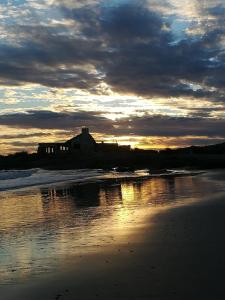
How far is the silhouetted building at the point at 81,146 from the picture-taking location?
324 feet

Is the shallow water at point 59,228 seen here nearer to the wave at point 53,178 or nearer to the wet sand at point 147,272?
the wet sand at point 147,272

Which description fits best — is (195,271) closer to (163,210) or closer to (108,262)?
(108,262)

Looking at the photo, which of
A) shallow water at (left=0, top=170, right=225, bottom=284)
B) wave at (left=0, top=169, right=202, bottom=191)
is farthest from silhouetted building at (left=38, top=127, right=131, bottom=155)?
shallow water at (left=0, top=170, right=225, bottom=284)

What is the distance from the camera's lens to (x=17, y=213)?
16.9m

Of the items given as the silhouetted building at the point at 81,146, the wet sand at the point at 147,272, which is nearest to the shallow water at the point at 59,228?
the wet sand at the point at 147,272

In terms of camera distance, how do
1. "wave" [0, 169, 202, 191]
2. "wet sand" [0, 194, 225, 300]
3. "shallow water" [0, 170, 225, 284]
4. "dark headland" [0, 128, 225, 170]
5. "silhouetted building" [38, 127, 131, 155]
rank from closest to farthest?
"wet sand" [0, 194, 225, 300]
"shallow water" [0, 170, 225, 284]
"wave" [0, 169, 202, 191]
"dark headland" [0, 128, 225, 170]
"silhouetted building" [38, 127, 131, 155]

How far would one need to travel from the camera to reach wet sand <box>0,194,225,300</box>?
6871 mm

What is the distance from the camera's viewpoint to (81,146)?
321ft

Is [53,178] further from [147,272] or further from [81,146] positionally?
[81,146]

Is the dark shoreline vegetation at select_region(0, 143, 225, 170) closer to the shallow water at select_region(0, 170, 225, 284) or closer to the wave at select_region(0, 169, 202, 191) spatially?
the wave at select_region(0, 169, 202, 191)

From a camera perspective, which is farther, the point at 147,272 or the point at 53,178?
the point at 53,178

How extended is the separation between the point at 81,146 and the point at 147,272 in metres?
90.2

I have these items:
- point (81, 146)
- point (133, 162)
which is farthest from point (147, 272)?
point (81, 146)

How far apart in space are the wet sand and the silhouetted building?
284 feet
